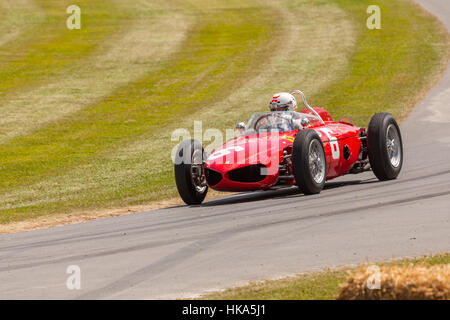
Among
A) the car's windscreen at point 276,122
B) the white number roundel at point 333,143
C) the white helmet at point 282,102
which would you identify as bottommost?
the white number roundel at point 333,143

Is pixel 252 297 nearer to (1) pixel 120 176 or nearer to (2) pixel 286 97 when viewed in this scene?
(2) pixel 286 97

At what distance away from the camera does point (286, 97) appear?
1496 cm

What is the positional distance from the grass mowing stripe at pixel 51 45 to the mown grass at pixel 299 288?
23091 millimetres

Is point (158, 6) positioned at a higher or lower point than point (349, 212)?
higher

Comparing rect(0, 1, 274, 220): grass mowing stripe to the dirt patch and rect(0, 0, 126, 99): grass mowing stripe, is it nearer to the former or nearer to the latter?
rect(0, 0, 126, 99): grass mowing stripe

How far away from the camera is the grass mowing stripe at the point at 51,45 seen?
106ft

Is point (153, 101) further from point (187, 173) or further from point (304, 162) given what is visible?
point (304, 162)

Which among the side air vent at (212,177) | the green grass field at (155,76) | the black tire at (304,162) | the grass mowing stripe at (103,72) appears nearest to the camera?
the black tire at (304,162)

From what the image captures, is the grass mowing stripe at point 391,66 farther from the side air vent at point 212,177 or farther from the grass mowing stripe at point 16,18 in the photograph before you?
the grass mowing stripe at point 16,18

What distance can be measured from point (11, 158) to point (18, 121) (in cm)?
444

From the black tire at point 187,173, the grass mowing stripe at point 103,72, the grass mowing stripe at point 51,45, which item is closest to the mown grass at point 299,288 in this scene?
the black tire at point 187,173

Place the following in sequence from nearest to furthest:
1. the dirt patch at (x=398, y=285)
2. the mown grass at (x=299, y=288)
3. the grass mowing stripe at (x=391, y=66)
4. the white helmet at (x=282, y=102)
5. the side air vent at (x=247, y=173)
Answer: the dirt patch at (x=398, y=285)
the mown grass at (x=299, y=288)
the side air vent at (x=247, y=173)
the white helmet at (x=282, y=102)
the grass mowing stripe at (x=391, y=66)

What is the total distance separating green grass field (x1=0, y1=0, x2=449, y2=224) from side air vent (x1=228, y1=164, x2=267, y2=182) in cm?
315

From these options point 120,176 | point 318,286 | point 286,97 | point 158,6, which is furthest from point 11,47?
point 318,286
